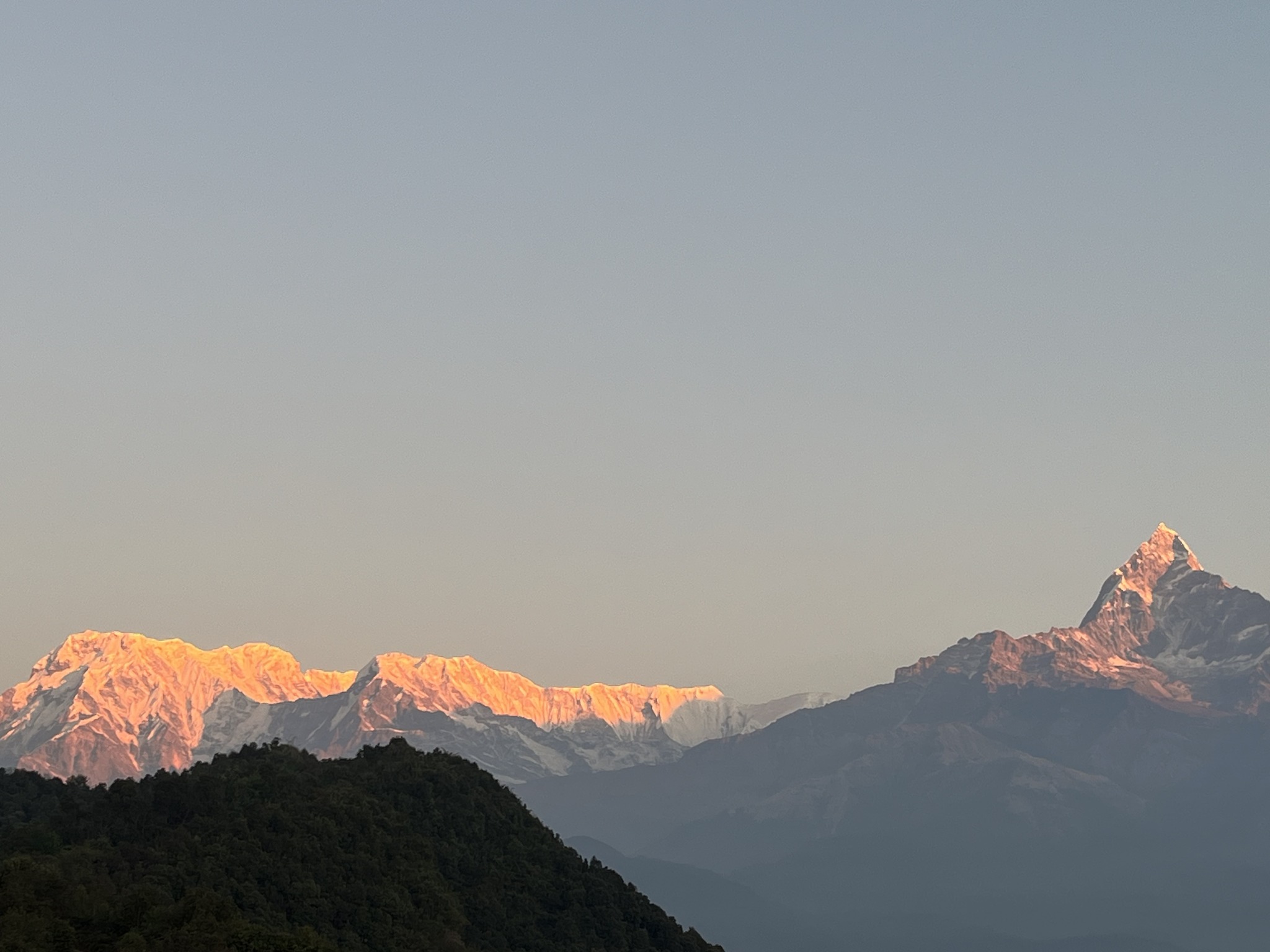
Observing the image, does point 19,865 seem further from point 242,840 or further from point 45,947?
point 242,840

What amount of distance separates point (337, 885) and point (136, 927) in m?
47.3

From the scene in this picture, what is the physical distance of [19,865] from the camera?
15588 centimetres

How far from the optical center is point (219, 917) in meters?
153

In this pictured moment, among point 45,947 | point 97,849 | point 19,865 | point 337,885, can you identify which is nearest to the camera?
point 45,947

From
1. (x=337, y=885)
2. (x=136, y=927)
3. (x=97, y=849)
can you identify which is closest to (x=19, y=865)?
(x=136, y=927)

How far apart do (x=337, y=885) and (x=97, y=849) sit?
84.2ft

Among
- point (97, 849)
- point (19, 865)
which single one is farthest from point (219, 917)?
point (97, 849)

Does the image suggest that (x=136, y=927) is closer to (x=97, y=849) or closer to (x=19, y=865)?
(x=19, y=865)

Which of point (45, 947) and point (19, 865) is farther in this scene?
point (19, 865)

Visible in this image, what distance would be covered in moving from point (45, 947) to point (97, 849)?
4119 cm

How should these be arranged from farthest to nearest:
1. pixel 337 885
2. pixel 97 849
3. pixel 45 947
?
pixel 337 885 < pixel 97 849 < pixel 45 947

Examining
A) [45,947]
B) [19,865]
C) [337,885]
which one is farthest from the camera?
[337,885]

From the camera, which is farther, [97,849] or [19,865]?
[97,849]

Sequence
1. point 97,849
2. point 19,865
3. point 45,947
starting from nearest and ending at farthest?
1. point 45,947
2. point 19,865
3. point 97,849
